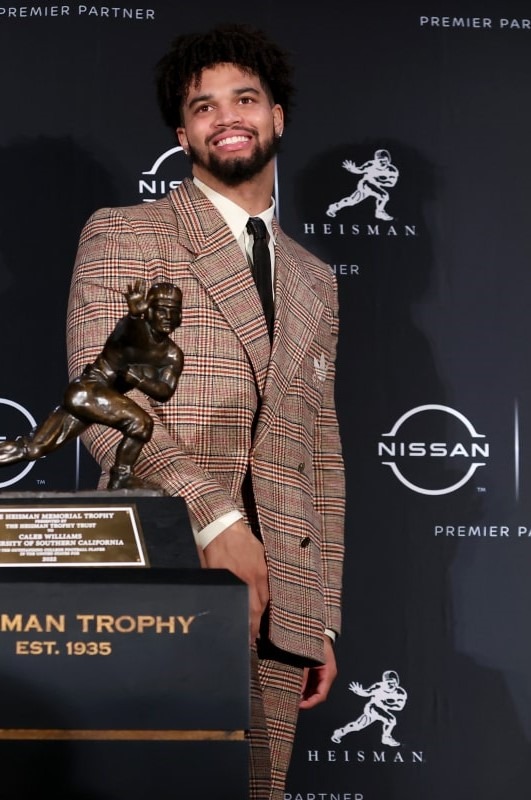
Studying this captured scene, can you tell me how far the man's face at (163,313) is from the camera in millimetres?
1547

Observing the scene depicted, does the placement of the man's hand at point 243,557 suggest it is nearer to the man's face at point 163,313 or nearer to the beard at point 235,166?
the man's face at point 163,313

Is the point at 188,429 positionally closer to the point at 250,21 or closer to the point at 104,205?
the point at 104,205

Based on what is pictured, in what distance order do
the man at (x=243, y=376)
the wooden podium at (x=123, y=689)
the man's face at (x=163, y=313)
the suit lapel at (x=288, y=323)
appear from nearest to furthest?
the wooden podium at (x=123, y=689) < the man's face at (x=163, y=313) < the man at (x=243, y=376) < the suit lapel at (x=288, y=323)

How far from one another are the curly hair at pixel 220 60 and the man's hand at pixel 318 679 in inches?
46.3

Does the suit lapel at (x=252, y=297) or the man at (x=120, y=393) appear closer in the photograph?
the man at (x=120, y=393)

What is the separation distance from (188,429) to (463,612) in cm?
132

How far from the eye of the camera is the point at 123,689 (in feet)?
3.87

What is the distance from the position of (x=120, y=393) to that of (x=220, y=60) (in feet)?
3.87

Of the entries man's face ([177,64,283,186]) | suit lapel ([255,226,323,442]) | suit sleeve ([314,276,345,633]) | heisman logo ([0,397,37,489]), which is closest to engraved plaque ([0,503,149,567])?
suit lapel ([255,226,323,442])

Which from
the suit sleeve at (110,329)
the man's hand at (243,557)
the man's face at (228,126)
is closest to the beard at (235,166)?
the man's face at (228,126)

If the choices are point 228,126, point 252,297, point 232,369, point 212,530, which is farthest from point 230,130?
point 212,530

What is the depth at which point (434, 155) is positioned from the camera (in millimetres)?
3395

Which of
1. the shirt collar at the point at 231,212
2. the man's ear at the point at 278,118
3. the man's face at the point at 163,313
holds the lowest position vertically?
the man's face at the point at 163,313

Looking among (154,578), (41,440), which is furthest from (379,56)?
(154,578)
